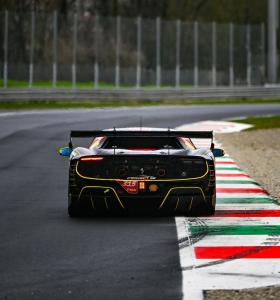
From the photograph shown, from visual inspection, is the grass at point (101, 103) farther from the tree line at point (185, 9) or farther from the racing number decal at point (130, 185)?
the racing number decal at point (130, 185)

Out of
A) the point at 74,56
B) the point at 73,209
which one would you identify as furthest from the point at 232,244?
the point at 74,56

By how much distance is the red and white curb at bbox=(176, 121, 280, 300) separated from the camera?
694 centimetres

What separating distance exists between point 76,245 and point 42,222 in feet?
5.60

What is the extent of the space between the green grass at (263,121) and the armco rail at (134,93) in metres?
10.7

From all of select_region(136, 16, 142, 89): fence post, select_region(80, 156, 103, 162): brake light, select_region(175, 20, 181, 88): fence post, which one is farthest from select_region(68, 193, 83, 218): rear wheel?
select_region(175, 20, 181, 88): fence post

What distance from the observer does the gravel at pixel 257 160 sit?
6438 millimetres

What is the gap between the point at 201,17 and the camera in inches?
3068

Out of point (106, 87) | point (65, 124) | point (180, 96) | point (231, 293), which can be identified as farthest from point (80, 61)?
point (231, 293)

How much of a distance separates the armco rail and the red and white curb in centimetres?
3055

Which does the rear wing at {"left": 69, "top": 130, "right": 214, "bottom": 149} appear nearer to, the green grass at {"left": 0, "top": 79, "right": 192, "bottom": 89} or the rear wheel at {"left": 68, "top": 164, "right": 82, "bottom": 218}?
the rear wheel at {"left": 68, "top": 164, "right": 82, "bottom": 218}

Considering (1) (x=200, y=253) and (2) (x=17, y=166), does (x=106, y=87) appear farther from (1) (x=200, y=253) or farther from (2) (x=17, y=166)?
(1) (x=200, y=253)

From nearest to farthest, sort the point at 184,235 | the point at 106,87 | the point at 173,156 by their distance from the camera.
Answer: the point at 184,235 → the point at 173,156 → the point at 106,87

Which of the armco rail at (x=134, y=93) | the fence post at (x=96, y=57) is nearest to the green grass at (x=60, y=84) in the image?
the fence post at (x=96, y=57)

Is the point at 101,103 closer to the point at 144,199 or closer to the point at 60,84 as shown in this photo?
the point at 60,84
